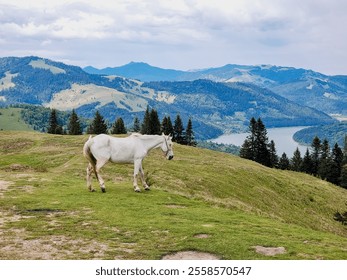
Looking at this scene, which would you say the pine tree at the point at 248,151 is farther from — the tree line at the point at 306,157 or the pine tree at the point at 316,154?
the pine tree at the point at 316,154

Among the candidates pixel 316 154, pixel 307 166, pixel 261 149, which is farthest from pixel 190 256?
pixel 316 154

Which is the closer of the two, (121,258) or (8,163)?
(121,258)

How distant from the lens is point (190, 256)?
42.7 feet

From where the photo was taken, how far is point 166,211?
19625 mm

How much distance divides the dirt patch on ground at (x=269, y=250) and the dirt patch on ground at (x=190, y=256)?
172 cm

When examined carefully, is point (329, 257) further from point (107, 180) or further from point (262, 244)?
point (107, 180)

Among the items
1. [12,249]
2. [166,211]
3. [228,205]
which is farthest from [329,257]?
[228,205]

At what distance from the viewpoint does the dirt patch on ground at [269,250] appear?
13.3 m

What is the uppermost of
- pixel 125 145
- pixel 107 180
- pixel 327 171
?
pixel 125 145

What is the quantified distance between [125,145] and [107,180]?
728 centimetres

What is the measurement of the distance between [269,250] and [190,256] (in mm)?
2931

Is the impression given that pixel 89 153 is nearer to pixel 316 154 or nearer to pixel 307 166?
pixel 307 166

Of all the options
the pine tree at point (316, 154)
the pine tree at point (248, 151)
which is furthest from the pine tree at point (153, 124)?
the pine tree at point (316, 154)

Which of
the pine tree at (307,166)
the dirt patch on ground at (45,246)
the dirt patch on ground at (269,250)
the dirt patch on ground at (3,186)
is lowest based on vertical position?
the pine tree at (307,166)
